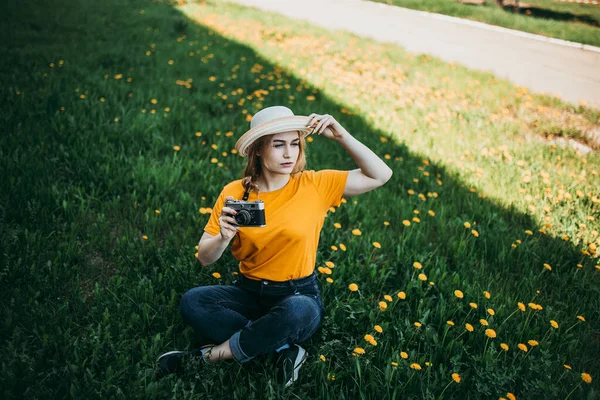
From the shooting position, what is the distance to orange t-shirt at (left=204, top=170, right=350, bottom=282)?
1.90 m

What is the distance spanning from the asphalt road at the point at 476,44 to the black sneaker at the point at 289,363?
6004mm

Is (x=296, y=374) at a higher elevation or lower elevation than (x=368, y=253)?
lower

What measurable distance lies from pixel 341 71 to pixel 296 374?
506 centimetres

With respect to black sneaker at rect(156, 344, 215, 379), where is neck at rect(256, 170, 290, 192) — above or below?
above

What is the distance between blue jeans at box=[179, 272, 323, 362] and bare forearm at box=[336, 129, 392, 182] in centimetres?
57

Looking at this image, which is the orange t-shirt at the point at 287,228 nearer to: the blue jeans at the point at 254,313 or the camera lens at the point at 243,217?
the blue jeans at the point at 254,313

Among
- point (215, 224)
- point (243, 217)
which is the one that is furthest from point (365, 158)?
point (215, 224)

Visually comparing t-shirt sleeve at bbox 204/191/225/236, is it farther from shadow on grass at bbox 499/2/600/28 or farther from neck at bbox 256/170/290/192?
shadow on grass at bbox 499/2/600/28

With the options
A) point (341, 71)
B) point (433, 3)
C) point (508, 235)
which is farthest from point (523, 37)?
point (508, 235)

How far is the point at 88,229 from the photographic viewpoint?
2566 mm

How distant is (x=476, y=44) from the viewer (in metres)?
9.33

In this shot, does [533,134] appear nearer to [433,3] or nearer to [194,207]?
[194,207]

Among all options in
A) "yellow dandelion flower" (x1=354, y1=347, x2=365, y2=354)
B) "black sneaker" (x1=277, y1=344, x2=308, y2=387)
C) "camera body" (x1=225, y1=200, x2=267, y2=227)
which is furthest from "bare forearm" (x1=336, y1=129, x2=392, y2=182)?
"black sneaker" (x1=277, y1=344, x2=308, y2=387)

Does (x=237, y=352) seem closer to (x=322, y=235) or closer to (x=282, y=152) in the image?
(x=282, y=152)
